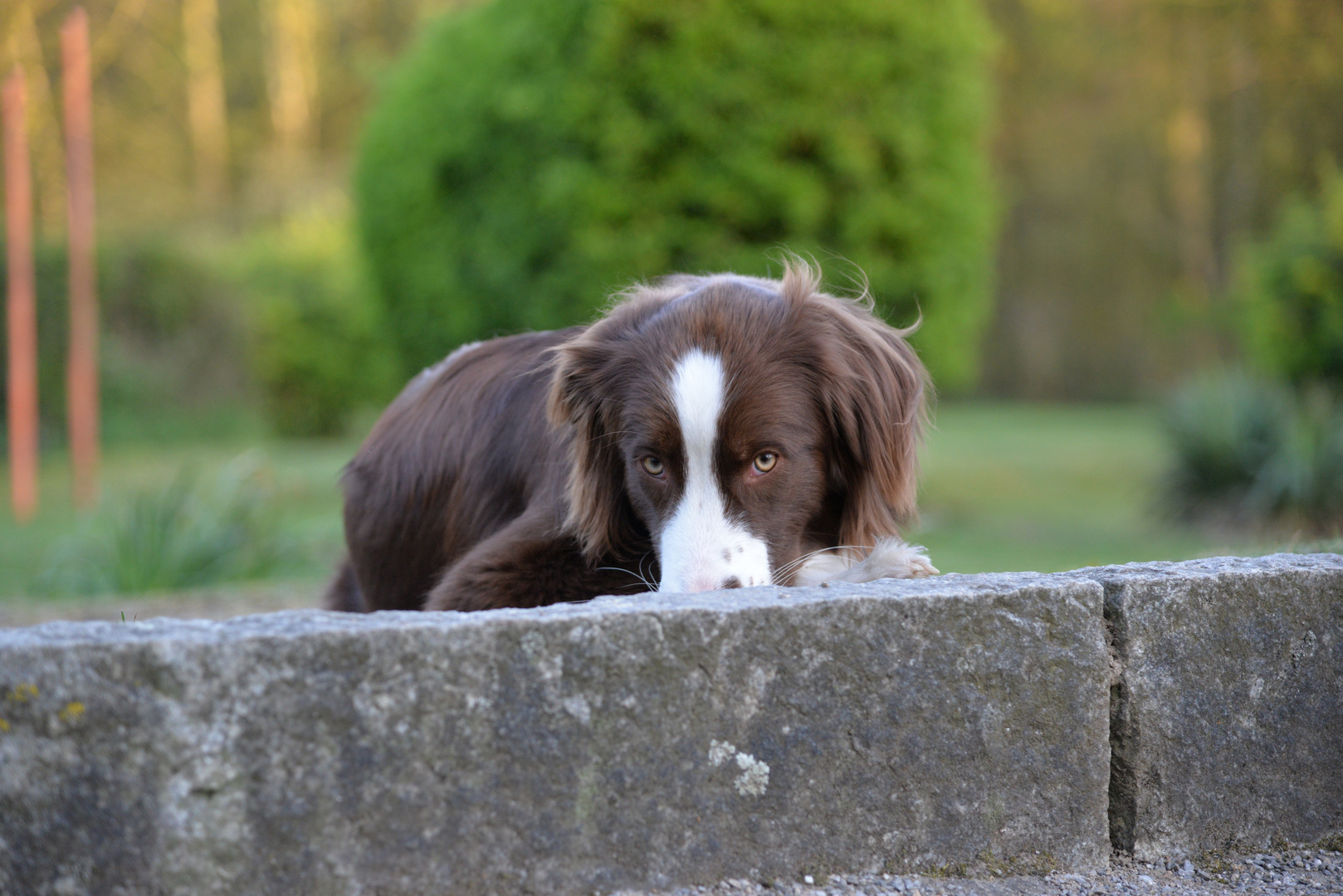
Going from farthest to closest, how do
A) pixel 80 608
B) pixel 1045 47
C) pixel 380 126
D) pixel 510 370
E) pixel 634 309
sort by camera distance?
pixel 1045 47 → pixel 380 126 → pixel 80 608 → pixel 510 370 → pixel 634 309

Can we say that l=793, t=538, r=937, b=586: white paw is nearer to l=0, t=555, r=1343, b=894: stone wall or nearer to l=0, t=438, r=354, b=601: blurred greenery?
l=0, t=555, r=1343, b=894: stone wall

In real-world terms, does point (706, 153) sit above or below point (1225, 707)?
above

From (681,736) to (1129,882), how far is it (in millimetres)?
856

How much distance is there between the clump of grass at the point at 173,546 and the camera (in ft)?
21.2

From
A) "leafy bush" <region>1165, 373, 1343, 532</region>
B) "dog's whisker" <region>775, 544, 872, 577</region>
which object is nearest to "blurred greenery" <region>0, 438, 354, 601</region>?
"dog's whisker" <region>775, 544, 872, 577</region>

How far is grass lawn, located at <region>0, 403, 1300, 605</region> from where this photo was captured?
7.50 m

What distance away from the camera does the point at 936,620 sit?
1.95m

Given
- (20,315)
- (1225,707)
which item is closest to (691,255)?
(20,315)

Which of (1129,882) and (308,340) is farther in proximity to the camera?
(308,340)

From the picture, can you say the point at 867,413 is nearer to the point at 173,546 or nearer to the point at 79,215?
the point at 173,546

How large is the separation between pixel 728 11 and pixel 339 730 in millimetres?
8144

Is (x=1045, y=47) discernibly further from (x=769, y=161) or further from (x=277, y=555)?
(x=277, y=555)

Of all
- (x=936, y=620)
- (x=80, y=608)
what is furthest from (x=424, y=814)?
(x=80, y=608)

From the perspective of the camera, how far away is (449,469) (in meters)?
3.33
